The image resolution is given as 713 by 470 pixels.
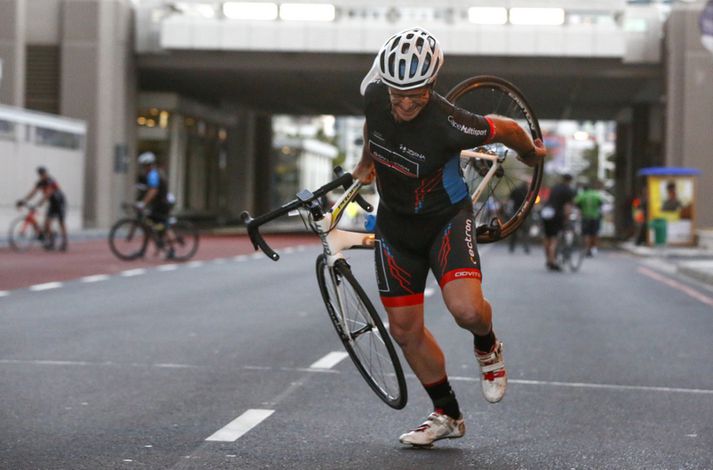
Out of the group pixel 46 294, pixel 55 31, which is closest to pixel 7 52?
pixel 55 31

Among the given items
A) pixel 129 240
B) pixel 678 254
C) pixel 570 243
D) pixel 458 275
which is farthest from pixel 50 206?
pixel 458 275

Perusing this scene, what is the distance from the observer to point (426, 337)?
18.7 ft

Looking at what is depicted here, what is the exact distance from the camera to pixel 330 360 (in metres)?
9.03

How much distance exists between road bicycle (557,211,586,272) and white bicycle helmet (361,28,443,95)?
17.3 m

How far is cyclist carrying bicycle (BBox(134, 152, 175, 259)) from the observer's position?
71.6ft

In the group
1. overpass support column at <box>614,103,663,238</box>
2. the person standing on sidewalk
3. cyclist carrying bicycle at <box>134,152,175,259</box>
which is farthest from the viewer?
overpass support column at <box>614,103,663,238</box>

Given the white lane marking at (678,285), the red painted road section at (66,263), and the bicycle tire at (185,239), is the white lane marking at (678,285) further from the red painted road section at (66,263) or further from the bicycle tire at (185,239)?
the red painted road section at (66,263)

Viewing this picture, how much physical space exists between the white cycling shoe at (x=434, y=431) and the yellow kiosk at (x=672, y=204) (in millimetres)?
30370

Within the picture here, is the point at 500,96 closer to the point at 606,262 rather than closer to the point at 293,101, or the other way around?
the point at 606,262

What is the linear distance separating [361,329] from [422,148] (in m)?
1.00

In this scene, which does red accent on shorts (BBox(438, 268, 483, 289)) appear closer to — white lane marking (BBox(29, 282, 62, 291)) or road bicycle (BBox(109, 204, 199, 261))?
white lane marking (BBox(29, 282, 62, 291))

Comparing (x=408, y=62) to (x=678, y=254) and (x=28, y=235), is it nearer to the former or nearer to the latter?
(x=28, y=235)

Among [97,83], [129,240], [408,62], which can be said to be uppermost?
[97,83]

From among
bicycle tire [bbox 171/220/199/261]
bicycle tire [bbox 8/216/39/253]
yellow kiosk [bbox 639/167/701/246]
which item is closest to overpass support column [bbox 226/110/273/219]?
yellow kiosk [bbox 639/167/701/246]
